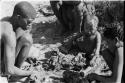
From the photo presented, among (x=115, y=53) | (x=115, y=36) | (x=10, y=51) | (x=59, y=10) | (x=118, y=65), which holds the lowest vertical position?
(x=118, y=65)

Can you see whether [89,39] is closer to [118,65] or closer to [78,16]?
[78,16]

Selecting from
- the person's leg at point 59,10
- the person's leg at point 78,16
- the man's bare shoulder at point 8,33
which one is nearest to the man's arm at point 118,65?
the man's bare shoulder at point 8,33

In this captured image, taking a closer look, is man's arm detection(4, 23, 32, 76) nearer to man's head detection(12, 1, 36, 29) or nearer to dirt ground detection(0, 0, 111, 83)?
man's head detection(12, 1, 36, 29)

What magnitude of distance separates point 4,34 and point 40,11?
3.26 metres

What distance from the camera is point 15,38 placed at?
561 cm

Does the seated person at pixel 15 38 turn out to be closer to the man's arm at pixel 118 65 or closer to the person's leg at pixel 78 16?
the man's arm at pixel 118 65

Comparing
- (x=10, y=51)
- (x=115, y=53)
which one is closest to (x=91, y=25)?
(x=115, y=53)

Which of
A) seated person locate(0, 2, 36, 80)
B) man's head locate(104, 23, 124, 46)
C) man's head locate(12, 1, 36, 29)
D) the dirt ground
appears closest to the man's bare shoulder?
seated person locate(0, 2, 36, 80)

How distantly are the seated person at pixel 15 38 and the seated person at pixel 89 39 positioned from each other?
121 centimetres

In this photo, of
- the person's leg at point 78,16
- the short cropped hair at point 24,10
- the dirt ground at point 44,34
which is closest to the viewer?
the short cropped hair at point 24,10

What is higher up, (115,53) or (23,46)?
(23,46)

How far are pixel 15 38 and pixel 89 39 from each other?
64.5 inches

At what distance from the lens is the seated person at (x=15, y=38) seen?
17.6 ft

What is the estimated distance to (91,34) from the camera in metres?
6.73
